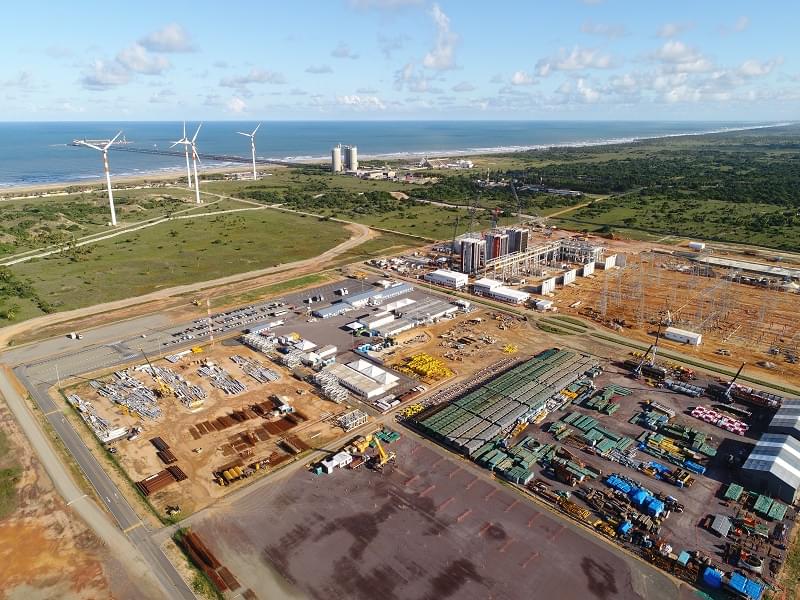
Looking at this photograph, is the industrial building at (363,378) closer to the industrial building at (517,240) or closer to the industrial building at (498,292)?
the industrial building at (498,292)

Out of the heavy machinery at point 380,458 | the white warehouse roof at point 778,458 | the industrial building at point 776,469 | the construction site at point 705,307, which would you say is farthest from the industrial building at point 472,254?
the industrial building at point 776,469

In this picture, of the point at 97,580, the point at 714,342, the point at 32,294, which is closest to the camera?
the point at 97,580

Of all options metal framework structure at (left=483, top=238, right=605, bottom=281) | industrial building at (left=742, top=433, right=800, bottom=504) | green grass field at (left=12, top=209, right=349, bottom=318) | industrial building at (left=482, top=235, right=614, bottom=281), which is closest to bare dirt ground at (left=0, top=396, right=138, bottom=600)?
industrial building at (left=742, top=433, right=800, bottom=504)

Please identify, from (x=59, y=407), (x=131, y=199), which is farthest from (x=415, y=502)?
(x=131, y=199)

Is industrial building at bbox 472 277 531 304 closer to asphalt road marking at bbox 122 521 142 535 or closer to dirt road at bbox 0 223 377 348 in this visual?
dirt road at bbox 0 223 377 348

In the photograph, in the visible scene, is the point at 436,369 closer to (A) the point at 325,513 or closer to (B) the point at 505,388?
(B) the point at 505,388

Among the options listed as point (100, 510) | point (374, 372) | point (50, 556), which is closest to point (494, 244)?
point (374, 372)

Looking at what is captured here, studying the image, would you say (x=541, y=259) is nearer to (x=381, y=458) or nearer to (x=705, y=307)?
(x=705, y=307)
